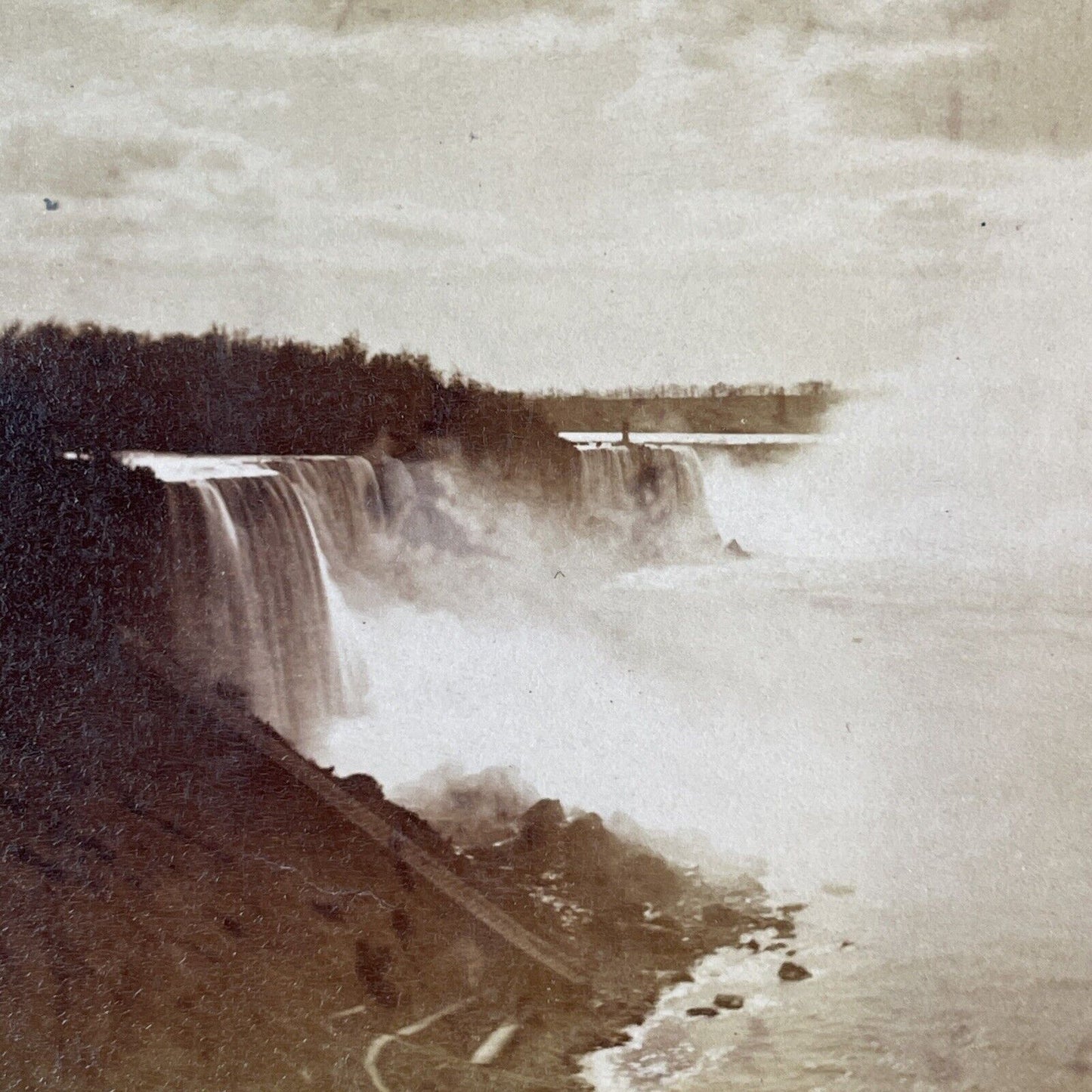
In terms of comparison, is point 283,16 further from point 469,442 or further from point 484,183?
point 469,442

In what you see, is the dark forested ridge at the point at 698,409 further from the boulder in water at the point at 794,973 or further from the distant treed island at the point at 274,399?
the boulder in water at the point at 794,973

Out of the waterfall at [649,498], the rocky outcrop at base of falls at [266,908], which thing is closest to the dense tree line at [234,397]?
the waterfall at [649,498]

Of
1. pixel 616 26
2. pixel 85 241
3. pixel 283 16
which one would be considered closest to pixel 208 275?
pixel 85 241

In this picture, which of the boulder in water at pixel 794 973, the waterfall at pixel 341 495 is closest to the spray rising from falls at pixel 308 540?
the waterfall at pixel 341 495

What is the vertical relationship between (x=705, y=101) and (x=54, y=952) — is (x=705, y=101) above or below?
above

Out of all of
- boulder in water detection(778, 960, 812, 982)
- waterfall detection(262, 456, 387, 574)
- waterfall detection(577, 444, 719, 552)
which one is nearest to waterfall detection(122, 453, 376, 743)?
waterfall detection(262, 456, 387, 574)

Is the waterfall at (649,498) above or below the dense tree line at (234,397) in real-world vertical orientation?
below

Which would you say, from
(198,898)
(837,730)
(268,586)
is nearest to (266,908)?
(198,898)

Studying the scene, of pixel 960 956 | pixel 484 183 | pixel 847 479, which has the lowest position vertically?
pixel 960 956

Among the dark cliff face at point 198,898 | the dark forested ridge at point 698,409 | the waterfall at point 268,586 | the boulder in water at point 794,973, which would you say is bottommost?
the boulder in water at point 794,973
